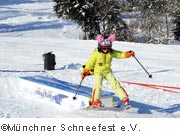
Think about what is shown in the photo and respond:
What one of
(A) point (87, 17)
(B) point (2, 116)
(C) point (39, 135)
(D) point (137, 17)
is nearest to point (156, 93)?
(B) point (2, 116)

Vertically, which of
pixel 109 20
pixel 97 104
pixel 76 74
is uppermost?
pixel 97 104

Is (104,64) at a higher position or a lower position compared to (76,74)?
higher

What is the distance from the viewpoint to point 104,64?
1065 cm

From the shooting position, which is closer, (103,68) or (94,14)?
(103,68)

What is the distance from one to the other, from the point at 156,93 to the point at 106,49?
3698 millimetres

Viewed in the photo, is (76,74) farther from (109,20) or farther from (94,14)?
(109,20)

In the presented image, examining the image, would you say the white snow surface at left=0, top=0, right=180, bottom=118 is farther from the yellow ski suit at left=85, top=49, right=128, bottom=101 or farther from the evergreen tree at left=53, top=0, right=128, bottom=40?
the evergreen tree at left=53, top=0, right=128, bottom=40

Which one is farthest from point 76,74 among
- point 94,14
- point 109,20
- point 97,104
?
point 109,20

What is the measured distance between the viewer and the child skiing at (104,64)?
10.5 meters

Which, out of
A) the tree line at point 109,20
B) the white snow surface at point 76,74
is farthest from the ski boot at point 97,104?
the tree line at point 109,20

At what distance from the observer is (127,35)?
47156 mm

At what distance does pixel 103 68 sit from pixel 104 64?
0.29 feet

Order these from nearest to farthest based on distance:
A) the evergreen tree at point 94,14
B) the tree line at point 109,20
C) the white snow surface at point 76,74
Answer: the white snow surface at point 76,74 → the evergreen tree at point 94,14 → the tree line at point 109,20

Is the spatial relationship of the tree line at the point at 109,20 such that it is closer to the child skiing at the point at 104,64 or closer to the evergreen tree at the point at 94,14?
the evergreen tree at the point at 94,14
